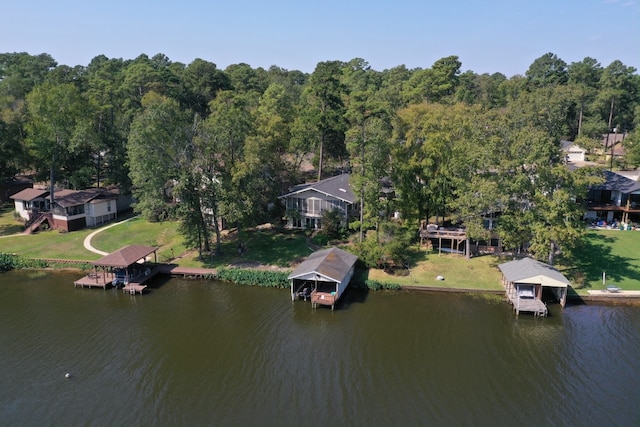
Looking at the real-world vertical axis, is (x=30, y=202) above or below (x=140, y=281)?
above

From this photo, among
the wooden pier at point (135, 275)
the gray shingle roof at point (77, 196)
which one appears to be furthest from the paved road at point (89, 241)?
the wooden pier at point (135, 275)

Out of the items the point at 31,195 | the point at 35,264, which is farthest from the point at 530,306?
the point at 31,195

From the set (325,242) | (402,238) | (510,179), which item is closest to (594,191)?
(510,179)

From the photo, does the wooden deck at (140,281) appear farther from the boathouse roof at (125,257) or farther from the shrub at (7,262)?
the shrub at (7,262)

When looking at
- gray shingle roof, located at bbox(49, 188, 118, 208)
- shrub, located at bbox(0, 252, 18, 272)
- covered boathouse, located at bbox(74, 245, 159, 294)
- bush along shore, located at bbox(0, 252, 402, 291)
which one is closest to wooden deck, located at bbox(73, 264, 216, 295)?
covered boathouse, located at bbox(74, 245, 159, 294)

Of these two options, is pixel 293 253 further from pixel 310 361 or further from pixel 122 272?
pixel 310 361

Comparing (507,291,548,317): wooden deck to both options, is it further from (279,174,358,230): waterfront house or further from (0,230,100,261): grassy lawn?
(0,230,100,261): grassy lawn
